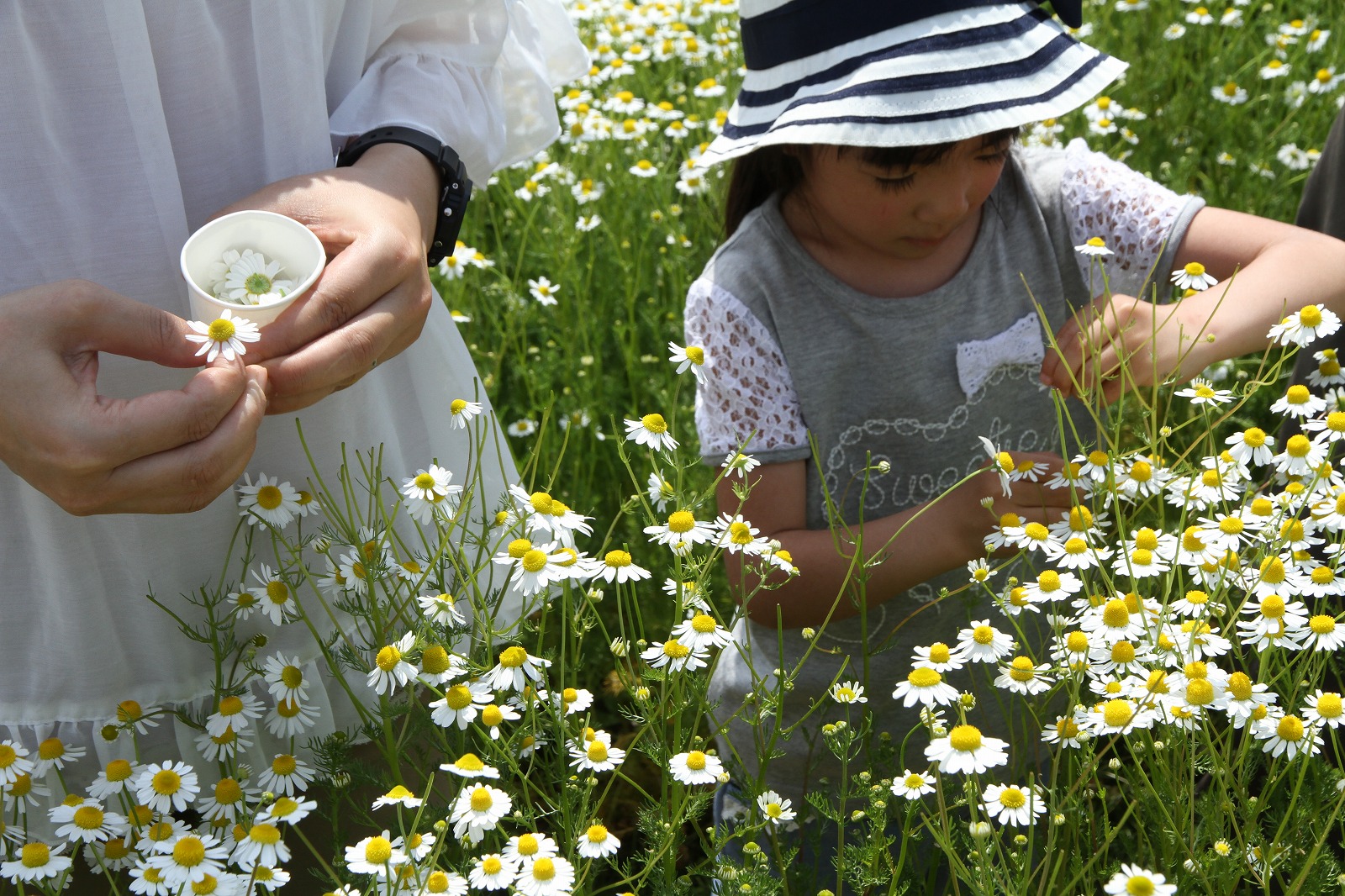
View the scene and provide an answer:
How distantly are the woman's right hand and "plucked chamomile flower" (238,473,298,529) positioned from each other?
0.13m

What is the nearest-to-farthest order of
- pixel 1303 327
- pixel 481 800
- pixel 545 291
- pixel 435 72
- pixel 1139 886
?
pixel 1139 886 → pixel 481 800 → pixel 1303 327 → pixel 435 72 → pixel 545 291

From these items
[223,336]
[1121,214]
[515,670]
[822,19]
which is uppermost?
[822,19]

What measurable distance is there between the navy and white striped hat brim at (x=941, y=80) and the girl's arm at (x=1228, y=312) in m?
0.21

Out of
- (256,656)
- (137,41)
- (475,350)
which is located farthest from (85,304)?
(475,350)

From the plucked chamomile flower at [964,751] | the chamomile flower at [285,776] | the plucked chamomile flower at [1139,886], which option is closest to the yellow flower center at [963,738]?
the plucked chamomile flower at [964,751]

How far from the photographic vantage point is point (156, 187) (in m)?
0.89

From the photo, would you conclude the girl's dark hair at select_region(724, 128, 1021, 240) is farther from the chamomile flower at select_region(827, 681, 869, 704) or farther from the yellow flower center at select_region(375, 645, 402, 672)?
the yellow flower center at select_region(375, 645, 402, 672)

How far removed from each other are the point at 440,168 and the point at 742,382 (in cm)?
39

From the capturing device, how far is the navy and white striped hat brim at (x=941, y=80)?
1.11 metres

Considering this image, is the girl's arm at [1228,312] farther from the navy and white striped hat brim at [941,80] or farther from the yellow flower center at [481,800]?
the yellow flower center at [481,800]

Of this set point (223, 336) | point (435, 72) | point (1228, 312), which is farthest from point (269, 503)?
point (1228, 312)

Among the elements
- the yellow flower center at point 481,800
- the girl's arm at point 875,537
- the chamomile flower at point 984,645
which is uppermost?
the chamomile flower at point 984,645

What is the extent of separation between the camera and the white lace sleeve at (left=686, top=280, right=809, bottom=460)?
4.11 ft

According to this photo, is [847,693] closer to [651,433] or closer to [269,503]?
[651,433]
